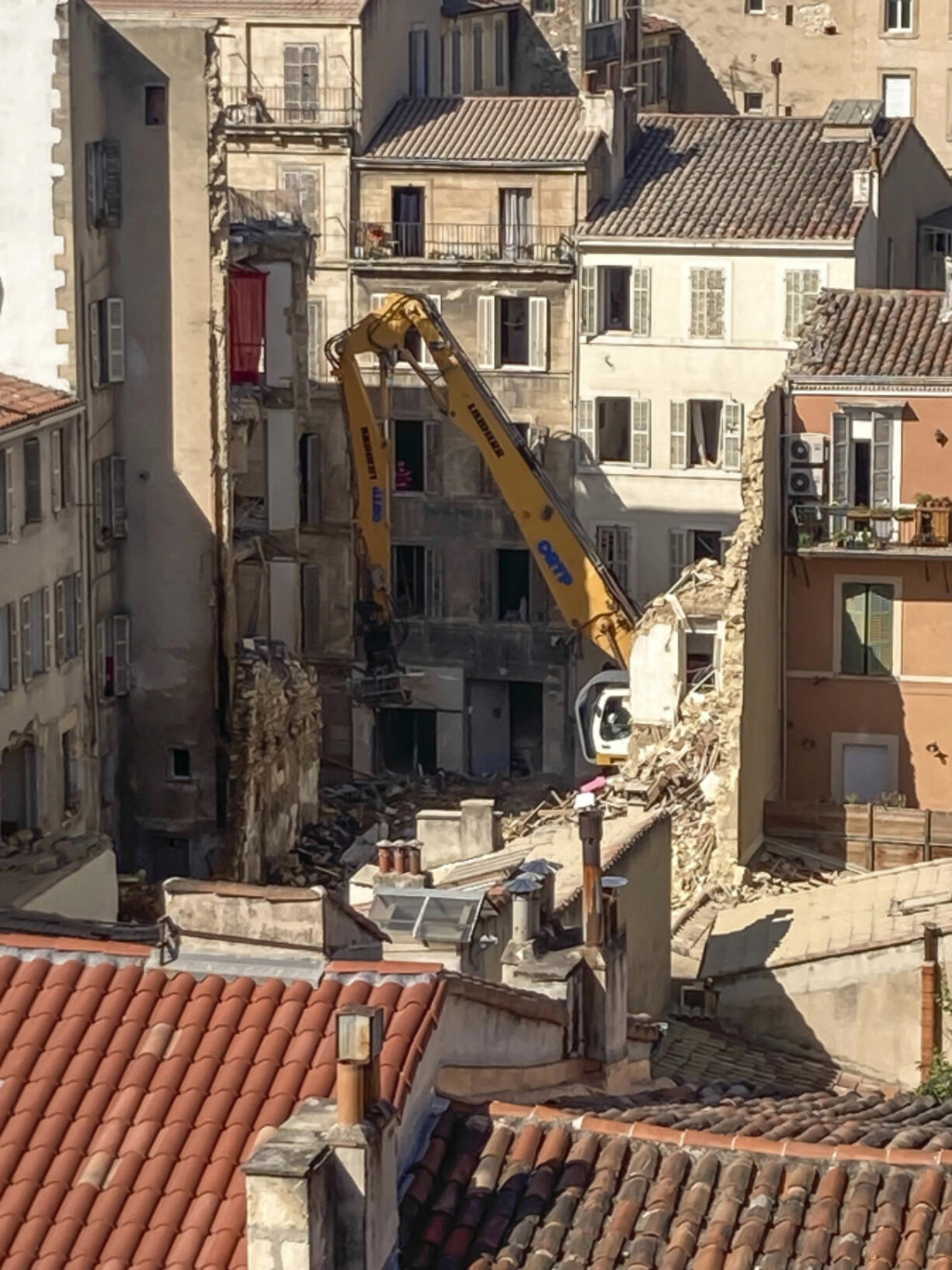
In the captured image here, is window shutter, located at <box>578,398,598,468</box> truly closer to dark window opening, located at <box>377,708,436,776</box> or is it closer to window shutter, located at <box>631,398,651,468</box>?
window shutter, located at <box>631,398,651,468</box>

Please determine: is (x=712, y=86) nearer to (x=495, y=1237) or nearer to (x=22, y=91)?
(x=22, y=91)

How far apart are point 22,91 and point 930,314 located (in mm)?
16159

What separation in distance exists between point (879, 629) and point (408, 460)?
1980 cm

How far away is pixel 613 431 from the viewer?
71.5 m

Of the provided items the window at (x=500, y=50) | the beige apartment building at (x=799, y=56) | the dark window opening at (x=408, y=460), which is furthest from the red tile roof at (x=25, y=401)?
the beige apartment building at (x=799, y=56)

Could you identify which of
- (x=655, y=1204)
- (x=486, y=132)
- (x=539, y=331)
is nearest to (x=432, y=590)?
(x=539, y=331)

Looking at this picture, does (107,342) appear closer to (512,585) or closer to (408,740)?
(512,585)

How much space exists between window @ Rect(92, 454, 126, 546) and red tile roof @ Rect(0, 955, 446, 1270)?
36.9 metres

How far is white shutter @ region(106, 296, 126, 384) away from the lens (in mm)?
57781

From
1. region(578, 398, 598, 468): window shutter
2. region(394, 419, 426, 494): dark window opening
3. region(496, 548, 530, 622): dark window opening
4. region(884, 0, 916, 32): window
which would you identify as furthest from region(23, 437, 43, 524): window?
region(884, 0, 916, 32): window

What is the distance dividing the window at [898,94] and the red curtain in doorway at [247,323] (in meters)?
36.3

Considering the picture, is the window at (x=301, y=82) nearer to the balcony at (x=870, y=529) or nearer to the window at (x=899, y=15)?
the balcony at (x=870, y=529)

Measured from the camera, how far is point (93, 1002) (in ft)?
68.9

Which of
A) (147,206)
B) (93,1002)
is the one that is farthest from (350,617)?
(93,1002)
